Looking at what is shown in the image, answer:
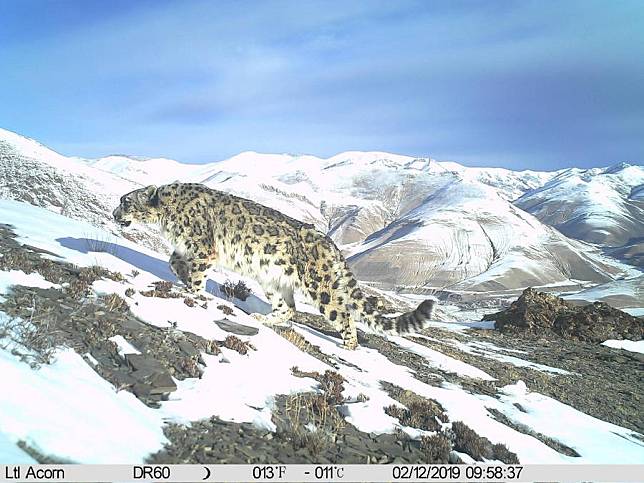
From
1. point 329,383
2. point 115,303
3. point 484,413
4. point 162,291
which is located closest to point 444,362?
point 484,413

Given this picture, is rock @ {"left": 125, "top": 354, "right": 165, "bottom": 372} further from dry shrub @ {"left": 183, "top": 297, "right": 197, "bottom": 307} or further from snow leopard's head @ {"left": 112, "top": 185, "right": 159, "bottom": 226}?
snow leopard's head @ {"left": 112, "top": 185, "right": 159, "bottom": 226}

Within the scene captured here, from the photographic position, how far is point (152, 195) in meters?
12.9

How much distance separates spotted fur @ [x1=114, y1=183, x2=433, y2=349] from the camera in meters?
12.2

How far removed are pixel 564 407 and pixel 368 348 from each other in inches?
207

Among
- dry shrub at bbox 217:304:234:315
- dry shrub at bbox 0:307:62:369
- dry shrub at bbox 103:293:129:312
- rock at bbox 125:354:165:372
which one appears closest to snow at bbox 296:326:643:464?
dry shrub at bbox 217:304:234:315

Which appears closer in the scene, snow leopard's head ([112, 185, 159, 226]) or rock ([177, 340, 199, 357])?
rock ([177, 340, 199, 357])

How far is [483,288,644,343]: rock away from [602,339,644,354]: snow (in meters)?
0.67

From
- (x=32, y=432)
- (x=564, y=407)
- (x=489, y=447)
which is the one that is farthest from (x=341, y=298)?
(x=32, y=432)

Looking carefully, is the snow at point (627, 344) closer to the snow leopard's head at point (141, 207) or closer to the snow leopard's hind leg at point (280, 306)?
the snow leopard's hind leg at point (280, 306)

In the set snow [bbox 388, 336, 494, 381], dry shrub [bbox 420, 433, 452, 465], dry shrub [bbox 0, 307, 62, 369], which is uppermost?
dry shrub [bbox 0, 307, 62, 369]

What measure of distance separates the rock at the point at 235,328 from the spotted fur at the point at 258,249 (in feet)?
6.86

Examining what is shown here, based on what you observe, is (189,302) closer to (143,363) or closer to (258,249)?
(258,249)

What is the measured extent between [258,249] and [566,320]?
68.5 feet

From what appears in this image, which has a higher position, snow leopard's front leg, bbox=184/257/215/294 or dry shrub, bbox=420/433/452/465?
snow leopard's front leg, bbox=184/257/215/294
